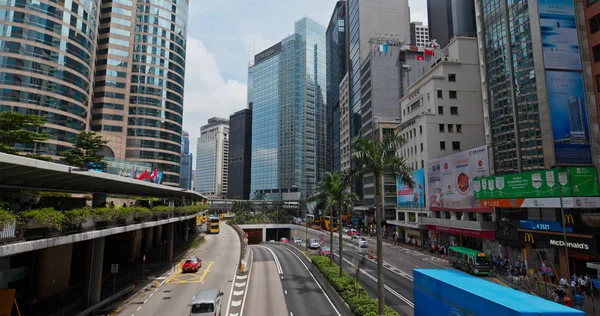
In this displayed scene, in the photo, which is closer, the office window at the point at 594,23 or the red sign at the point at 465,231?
the office window at the point at 594,23

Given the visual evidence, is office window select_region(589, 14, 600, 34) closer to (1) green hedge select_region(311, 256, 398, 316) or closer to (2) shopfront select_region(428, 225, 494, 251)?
(2) shopfront select_region(428, 225, 494, 251)

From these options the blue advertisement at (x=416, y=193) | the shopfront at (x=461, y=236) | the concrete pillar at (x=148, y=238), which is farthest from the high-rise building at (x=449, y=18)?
the concrete pillar at (x=148, y=238)

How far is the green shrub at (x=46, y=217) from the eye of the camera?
16.2 metres

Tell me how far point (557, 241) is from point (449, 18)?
17355 cm

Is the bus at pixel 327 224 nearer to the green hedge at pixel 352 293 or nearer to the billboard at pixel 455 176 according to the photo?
the billboard at pixel 455 176

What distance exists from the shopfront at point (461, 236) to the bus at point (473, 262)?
8.15 meters

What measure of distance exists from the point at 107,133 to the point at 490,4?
88.0 metres

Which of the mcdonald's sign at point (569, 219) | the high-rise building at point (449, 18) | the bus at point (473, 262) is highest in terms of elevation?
the high-rise building at point (449, 18)

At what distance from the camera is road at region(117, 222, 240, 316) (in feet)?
86.1

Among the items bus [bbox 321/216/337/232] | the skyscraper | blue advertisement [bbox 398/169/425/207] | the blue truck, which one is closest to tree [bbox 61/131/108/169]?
the skyscraper

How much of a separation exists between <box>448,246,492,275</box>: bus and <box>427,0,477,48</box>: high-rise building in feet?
467

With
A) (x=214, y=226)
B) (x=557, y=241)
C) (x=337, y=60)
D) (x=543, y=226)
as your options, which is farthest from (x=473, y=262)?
(x=337, y=60)

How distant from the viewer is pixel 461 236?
181ft

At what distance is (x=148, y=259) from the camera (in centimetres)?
4872
